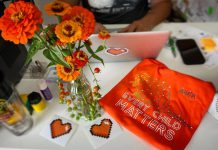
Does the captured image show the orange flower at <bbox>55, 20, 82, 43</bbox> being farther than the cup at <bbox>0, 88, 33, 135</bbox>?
No

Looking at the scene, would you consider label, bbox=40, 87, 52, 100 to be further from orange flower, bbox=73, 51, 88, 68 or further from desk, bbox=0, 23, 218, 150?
orange flower, bbox=73, 51, 88, 68

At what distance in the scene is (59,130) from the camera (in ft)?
2.42

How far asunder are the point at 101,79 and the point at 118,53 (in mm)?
124

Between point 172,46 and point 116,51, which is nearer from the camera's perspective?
point 116,51

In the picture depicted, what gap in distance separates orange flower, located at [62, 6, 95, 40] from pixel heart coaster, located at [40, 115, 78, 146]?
1.12 feet

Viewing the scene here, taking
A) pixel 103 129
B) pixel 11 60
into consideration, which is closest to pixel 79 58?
pixel 103 129

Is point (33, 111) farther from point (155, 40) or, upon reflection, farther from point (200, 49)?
point (200, 49)

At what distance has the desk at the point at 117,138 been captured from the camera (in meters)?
0.68

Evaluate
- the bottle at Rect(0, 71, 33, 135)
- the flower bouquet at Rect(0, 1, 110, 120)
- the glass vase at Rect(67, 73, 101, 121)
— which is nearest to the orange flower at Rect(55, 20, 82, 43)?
the flower bouquet at Rect(0, 1, 110, 120)

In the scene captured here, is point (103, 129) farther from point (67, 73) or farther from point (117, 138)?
point (67, 73)

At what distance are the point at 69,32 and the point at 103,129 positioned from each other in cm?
36

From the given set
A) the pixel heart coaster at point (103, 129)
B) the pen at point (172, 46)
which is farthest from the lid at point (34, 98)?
the pen at point (172, 46)

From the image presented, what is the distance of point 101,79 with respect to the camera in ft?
2.93

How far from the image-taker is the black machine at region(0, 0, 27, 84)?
2.76 ft
